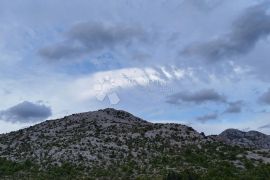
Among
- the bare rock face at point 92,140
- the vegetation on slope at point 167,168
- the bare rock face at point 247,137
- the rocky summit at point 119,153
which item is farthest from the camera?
the bare rock face at point 247,137

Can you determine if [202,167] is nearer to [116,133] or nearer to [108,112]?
[116,133]

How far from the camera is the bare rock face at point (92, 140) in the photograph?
298ft

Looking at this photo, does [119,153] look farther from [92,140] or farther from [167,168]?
[167,168]

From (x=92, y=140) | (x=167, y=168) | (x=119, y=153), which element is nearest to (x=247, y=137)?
(x=92, y=140)

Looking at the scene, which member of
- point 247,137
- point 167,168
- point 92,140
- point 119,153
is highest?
point 247,137

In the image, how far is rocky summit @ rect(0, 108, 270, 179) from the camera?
269 feet

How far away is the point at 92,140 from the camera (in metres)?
97.9

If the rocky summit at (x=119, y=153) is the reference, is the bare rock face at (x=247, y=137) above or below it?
above

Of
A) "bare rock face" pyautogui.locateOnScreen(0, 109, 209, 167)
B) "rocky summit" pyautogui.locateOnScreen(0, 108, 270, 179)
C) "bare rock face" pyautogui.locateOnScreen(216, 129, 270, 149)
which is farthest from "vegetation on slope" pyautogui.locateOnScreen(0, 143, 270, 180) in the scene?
"bare rock face" pyautogui.locateOnScreen(216, 129, 270, 149)

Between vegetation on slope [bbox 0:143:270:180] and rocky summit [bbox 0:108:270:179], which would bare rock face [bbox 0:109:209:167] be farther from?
vegetation on slope [bbox 0:143:270:180]

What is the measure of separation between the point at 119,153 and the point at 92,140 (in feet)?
28.1

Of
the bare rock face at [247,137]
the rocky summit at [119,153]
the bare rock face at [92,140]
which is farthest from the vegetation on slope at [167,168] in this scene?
the bare rock face at [247,137]

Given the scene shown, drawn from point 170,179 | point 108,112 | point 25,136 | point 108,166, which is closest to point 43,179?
point 108,166

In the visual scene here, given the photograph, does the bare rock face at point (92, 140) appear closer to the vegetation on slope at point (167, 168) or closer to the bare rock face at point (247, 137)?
the vegetation on slope at point (167, 168)
